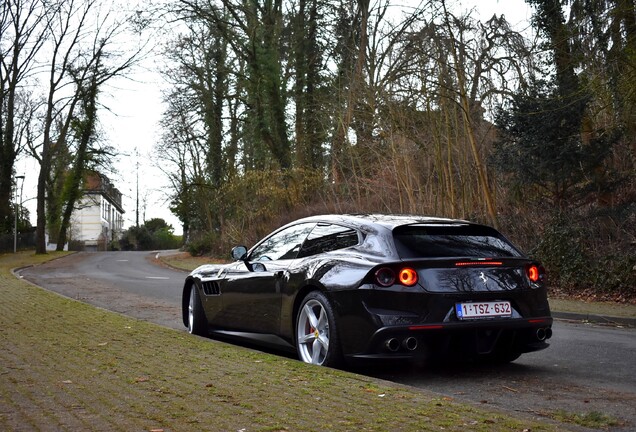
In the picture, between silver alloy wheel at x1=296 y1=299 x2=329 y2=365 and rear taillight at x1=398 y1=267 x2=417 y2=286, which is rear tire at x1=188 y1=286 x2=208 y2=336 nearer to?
silver alloy wheel at x1=296 y1=299 x2=329 y2=365

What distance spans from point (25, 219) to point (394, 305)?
72389mm

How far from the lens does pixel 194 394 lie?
5.92 meters

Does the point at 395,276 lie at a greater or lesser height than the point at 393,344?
greater

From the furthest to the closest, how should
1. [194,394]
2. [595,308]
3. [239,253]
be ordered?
[595,308], [239,253], [194,394]

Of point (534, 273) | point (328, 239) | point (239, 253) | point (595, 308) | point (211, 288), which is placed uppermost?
point (328, 239)

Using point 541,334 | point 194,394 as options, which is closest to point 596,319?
point 541,334

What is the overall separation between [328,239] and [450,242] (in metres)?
A: 1.20

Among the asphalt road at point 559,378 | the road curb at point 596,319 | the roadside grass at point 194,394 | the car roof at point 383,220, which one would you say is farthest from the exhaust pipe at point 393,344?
the road curb at point 596,319

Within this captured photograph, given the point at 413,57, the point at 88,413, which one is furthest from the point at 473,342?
the point at 413,57

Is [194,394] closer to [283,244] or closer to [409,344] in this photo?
[409,344]

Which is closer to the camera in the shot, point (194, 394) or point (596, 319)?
point (194, 394)

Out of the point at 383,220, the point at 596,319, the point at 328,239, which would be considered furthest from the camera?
the point at 596,319

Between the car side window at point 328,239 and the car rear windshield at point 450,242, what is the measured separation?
517 millimetres

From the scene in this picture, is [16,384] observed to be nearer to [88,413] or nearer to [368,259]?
[88,413]
